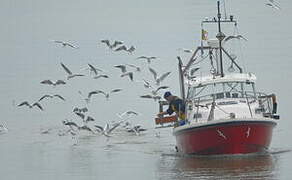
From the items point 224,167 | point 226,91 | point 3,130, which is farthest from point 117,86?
point 224,167

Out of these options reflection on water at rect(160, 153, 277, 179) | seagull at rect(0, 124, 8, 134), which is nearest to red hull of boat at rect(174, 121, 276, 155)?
reflection on water at rect(160, 153, 277, 179)

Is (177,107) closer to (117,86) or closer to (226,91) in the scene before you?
(226,91)

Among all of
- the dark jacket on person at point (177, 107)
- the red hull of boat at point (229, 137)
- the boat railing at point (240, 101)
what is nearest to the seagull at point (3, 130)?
the dark jacket on person at point (177, 107)

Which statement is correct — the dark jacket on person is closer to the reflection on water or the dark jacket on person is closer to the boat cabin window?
the boat cabin window

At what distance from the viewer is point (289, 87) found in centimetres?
4600

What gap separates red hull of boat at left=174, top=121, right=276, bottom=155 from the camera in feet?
82.3

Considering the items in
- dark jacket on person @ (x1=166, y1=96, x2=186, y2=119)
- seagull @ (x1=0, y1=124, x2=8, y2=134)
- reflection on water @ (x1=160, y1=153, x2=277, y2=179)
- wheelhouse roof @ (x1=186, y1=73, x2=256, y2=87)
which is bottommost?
reflection on water @ (x1=160, y1=153, x2=277, y2=179)

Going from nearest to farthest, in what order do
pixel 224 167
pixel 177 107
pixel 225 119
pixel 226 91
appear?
pixel 224 167, pixel 225 119, pixel 226 91, pixel 177 107

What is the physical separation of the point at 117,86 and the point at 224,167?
28.1m

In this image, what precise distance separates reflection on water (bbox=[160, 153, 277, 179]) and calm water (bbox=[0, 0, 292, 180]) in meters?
0.03

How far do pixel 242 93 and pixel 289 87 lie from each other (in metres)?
19.9

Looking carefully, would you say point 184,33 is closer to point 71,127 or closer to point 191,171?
point 71,127

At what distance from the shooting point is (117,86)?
52.1 meters

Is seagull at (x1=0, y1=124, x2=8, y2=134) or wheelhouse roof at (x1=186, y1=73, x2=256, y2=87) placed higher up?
wheelhouse roof at (x1=186, y1=73, x2=256, y2=87)
